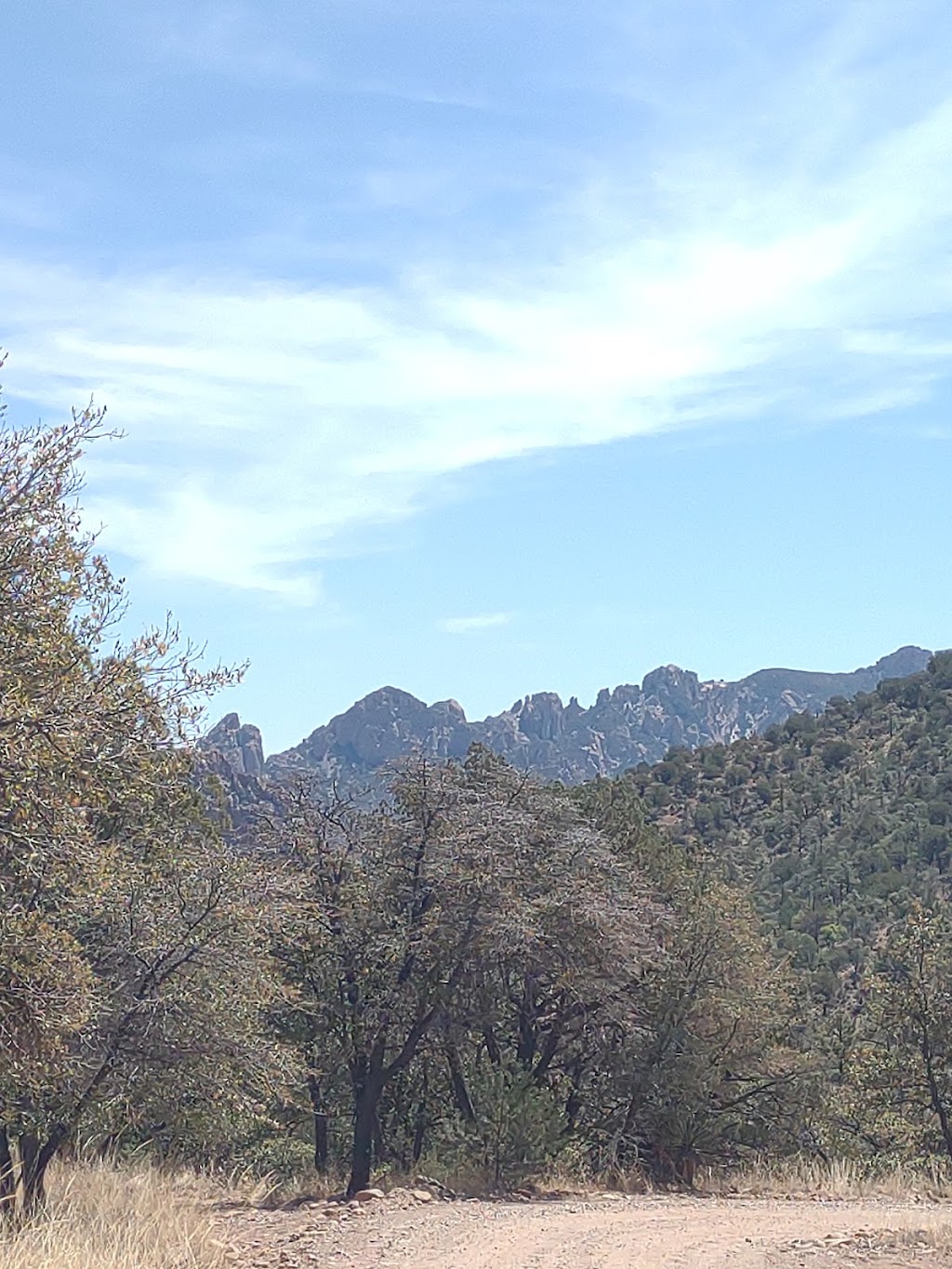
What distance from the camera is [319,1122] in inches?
848

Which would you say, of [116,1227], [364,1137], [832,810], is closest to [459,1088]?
[364,1137]

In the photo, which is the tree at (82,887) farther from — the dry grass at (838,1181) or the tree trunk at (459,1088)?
the dry grass at (838,1181)

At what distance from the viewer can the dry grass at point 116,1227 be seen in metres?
8.77

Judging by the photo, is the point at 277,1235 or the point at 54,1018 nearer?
the point at 54,1018

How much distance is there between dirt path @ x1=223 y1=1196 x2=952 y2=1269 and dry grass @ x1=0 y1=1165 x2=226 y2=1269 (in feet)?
1.99

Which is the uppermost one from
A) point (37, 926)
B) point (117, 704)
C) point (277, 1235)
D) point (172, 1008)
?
point (117, 704)

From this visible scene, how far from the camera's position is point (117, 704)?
9344 mm

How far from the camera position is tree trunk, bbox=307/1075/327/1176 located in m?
20.4

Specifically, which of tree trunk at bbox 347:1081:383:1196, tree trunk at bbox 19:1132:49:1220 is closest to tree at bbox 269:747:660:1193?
tree trunk at bbox 347:1081:383:1196

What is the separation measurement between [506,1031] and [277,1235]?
368 inches

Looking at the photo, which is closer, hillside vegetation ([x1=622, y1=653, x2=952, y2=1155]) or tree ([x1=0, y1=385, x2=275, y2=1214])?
tree ([x1=0, y1=385, x2=275, y2=1214])

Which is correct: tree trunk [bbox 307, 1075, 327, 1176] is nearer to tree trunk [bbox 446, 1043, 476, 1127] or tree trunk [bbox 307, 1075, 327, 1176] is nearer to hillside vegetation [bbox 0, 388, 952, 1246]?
hillside vegetation [bbox 0, 388, 952, 1246]

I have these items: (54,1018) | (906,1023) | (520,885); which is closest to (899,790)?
(906,1023)

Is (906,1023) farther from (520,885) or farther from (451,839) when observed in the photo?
(451,839)
